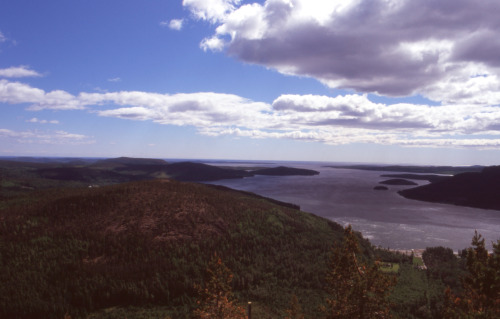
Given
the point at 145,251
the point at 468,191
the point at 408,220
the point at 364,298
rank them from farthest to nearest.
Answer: the point at 468,191
the point at 408,220
the point at 145,251
the point at 364,298

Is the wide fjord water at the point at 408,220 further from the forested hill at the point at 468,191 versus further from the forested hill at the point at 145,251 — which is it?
the forested hill at the point at 145,251

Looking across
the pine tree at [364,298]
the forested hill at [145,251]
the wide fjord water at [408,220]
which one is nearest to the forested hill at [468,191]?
the wide fjord water at [408,220]

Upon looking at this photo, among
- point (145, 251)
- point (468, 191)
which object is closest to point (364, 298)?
point (145, 251)

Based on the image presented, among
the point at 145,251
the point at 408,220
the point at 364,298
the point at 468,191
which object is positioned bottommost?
the point at 408,220

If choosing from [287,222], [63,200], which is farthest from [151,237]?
[287,222]

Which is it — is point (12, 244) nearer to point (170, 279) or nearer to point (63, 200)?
point (63, 200)

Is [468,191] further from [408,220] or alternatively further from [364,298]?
[364,298]

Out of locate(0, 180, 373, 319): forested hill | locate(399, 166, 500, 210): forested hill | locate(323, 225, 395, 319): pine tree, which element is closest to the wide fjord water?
locate(399, 166, 500, 210): forested hill
